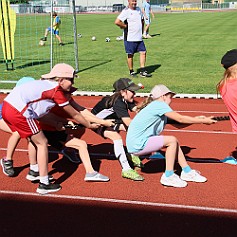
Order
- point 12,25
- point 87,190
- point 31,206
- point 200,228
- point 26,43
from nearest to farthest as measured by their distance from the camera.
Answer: point 200,228 < point 31,206 < point 87,190 < point 12,25 < point 26,43

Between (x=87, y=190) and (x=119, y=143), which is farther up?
(x=119, y=143)

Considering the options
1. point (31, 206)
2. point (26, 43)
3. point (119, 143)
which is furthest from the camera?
point (26, 43)

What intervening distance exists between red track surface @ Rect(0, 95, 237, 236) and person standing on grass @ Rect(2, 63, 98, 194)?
0.46 metres

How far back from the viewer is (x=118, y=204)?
5.03 m

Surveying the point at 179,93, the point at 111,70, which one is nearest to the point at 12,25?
Answer: the point at 111,70

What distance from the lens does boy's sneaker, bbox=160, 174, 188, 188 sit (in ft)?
17.9

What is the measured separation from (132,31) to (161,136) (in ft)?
26.1

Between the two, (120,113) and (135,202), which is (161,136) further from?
(135,202)

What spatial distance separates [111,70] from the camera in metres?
14.3

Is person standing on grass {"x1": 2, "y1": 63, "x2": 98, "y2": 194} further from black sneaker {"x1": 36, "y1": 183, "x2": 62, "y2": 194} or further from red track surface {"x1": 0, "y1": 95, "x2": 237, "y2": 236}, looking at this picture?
red track surface {"x1": 0, "y1": 95, "x2": 237, "y2": 236}

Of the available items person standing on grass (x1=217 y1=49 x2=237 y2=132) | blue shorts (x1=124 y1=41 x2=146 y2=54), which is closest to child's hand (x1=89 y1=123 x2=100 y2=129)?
person standing on grass (x1=217 y1=49 x2=237 y2=132)

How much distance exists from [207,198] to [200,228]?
0.76 meters

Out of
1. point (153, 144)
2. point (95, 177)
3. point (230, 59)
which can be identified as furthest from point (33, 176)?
point (230, 59)

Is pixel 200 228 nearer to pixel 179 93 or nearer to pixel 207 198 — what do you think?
pixel 207 198
